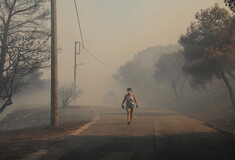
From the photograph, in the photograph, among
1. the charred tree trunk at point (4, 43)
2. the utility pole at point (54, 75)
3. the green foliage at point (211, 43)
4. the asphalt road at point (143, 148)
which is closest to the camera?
the asphalt road at point (143, 148)

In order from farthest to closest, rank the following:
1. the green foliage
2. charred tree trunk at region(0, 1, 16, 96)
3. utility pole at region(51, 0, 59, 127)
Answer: the green foliage < charred tree trunk at region(0, 1, 16, 96) < utility pole at region(51, 0, 59, 127)

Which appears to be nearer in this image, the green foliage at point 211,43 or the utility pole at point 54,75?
the utility pole at point 54,75

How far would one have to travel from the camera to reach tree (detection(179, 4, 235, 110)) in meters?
28.0

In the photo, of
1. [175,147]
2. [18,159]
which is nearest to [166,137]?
[175,147]

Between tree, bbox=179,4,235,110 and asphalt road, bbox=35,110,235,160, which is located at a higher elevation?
tree, bbox=179,4,235,110

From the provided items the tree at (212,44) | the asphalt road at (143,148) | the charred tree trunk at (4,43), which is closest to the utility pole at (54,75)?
the charred tree trunk at (4,43)

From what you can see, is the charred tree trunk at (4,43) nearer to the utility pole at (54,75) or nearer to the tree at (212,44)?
the utility pole at (54,75)

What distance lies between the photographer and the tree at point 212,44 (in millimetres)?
28016

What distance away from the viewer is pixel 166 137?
10797 millimetres

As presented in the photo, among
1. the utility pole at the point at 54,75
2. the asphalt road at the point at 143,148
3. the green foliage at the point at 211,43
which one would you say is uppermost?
the green foliage at the point at 211,43

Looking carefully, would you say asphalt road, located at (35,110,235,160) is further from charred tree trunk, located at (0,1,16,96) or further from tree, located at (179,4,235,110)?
tree, located at (179,4,235,110)

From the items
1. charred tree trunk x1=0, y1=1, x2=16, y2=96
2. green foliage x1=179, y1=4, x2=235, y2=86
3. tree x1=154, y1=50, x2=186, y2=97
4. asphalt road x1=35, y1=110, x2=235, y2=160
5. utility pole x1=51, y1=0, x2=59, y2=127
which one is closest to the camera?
asphalt road x1=35, y1=110, x2=235, y2=160

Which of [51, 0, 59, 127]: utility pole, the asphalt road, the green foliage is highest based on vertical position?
the green foliage

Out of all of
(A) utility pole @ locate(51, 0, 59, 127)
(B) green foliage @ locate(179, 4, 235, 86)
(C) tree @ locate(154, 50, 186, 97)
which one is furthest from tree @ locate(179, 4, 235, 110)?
(C) tree @ locate(154, 50, 186, 97)
